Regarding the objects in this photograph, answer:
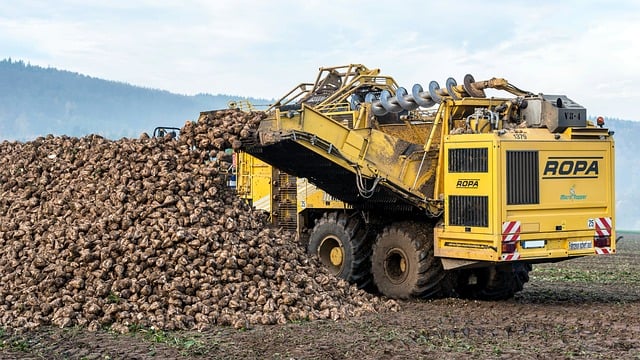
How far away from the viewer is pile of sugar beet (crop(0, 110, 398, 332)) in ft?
34.8

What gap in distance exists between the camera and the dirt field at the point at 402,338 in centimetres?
905

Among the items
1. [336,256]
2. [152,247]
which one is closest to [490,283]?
[336,256]

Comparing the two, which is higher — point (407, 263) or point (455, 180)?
point (455, 180)

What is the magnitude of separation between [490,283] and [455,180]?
6.58 feet

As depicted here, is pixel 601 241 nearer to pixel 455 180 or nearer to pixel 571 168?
pixel 571 168

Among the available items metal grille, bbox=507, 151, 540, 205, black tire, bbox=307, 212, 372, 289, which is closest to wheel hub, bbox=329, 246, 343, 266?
black tire, bbox=307, 212, 372, 289

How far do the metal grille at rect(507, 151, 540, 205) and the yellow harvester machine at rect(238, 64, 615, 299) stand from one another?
0.05 ft

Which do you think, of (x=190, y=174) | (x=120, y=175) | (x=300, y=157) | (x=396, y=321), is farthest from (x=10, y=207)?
(x=396, y=321)

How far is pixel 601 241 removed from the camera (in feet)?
42.0

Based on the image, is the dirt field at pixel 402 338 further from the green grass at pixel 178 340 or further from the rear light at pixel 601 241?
the rear light at pixel 601 241

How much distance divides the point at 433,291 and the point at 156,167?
4160 mm

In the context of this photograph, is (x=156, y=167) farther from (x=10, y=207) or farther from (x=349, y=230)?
(x=349, y=230)

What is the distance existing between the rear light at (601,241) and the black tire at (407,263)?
2090mm

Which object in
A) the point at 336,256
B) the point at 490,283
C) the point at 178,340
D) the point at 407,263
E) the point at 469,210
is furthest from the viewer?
the point at 336,256
